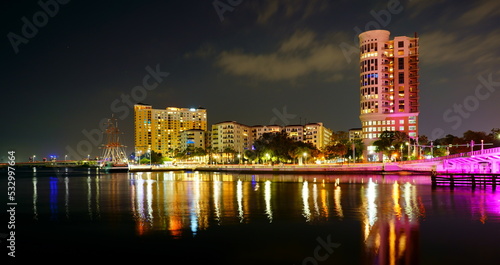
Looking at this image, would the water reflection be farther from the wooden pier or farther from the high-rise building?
the high-rise building

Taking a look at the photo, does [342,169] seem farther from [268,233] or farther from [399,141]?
[268,233]

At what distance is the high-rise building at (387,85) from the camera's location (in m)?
160

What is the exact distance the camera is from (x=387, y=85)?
16338cm

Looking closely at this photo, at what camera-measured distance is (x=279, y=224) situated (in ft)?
82.1

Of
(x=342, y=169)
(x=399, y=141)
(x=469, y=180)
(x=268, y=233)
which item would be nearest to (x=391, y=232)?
(x=268, y=233)

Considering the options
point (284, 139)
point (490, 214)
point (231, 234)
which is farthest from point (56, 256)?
point (284, 139)

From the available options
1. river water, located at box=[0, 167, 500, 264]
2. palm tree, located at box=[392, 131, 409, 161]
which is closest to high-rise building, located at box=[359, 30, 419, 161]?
palm tree, located at box=[392, 131, 409, 161]

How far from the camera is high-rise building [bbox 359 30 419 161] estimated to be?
159500 millimetres

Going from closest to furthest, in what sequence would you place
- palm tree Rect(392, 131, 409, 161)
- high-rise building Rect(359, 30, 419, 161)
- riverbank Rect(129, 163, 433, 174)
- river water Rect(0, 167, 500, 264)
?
river water Rect(0, 167, 500, 264), riverbank Rect(129, 163, 433, 174), palm tree Rect(392, 131, 409, 161), high-rise building Rect(359, 30, 419, 161)

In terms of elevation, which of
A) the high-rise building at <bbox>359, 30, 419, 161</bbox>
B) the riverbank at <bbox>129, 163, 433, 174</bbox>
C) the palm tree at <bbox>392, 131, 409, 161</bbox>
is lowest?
the riverbank at <bbox>129, 163, 433, 174</bbox>

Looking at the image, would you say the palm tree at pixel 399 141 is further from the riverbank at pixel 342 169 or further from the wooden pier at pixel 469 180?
the wooden pier at pixel 469 180

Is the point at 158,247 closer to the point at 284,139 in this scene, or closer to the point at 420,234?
the point at 420,234

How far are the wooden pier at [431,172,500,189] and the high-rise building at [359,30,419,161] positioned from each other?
10809cm

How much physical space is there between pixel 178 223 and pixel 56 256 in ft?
27.6
